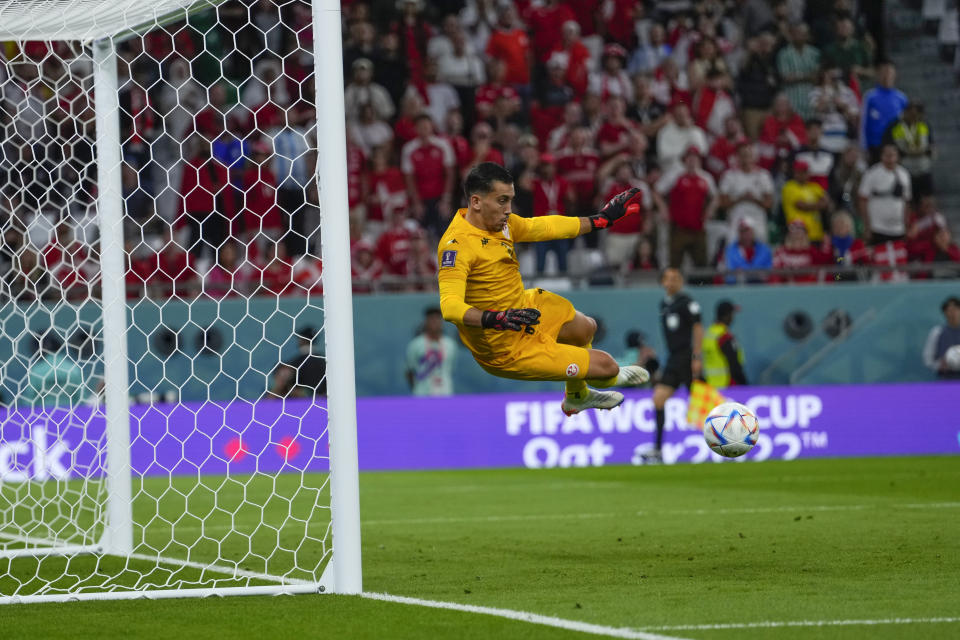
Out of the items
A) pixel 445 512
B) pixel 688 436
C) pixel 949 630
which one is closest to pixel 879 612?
pixel 949 630

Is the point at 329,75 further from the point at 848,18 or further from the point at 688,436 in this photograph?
the point at 848,18

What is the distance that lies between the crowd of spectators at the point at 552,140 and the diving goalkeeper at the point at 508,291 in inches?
304

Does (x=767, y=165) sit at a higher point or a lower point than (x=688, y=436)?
higher

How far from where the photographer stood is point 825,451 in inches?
637

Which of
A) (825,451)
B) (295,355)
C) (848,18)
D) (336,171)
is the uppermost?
(848,18)

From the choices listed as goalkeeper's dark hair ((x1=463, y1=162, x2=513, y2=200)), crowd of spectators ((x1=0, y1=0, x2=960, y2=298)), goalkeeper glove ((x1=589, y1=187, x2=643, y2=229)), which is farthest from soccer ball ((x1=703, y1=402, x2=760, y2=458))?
crowd of spectators ((x1=0, y1=0, x2=960, y2=298))

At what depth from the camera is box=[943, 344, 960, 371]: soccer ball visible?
1641 cm

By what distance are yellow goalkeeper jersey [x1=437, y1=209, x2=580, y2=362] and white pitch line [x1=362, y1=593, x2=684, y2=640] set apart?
1693 mm

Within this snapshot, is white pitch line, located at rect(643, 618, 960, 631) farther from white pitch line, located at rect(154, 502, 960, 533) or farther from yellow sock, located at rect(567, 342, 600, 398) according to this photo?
white pitch line, located at rect(154, 502, 960, 533)

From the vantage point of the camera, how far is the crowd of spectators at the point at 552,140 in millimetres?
16531

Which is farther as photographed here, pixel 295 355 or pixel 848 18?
pixel 848 18

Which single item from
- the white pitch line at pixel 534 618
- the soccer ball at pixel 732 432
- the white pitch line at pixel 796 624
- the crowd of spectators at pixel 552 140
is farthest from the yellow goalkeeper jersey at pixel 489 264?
the crowd of spectators at pixel 552 140

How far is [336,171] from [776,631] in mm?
2959

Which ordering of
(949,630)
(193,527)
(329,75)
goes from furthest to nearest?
1. (193,527)
2. (329,75)
3. (949,630)
